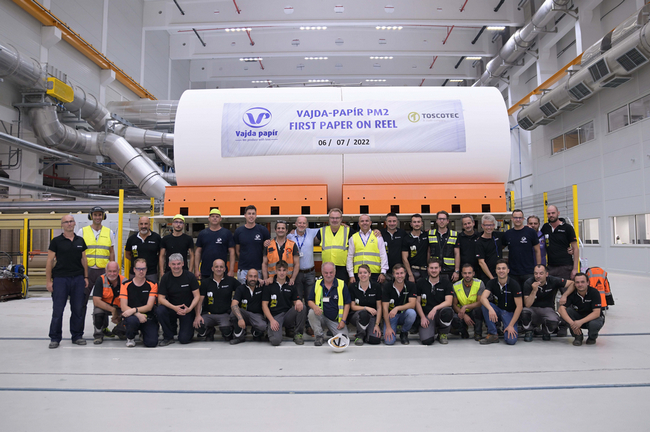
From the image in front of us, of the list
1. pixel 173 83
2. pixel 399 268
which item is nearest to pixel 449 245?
pixel 399 268

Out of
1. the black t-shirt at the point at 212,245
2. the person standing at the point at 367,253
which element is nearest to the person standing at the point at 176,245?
the black t-shirt at the point at 212,245

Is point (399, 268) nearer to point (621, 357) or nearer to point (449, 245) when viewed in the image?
point (449, 245)

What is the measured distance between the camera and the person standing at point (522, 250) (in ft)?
21.5

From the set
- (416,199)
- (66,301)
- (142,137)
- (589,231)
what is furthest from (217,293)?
(589,231)

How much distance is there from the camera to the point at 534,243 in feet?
21.5

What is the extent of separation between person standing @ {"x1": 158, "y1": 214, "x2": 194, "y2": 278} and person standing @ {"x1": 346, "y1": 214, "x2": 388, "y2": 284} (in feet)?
8.18

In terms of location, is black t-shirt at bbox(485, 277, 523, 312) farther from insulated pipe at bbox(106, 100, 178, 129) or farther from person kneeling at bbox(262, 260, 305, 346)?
insulated pipe at bbox(106, 100, 178, 129)

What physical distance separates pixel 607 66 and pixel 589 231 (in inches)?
282

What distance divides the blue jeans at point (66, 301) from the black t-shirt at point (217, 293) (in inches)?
68.3

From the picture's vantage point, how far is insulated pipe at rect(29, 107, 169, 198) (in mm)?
15195

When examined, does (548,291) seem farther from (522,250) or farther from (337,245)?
(337,245)

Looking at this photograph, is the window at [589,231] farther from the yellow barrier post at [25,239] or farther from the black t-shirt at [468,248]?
the yellow barrier post at [25,239]

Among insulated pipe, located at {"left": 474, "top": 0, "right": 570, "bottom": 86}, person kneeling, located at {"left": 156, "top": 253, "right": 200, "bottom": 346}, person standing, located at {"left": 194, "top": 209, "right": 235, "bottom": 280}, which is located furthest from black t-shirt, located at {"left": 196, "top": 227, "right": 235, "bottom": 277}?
insulated pipe, located at {"left": 474, "top": 0, "right": 570, "bottom": 86}

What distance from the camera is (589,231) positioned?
18.0 meters
